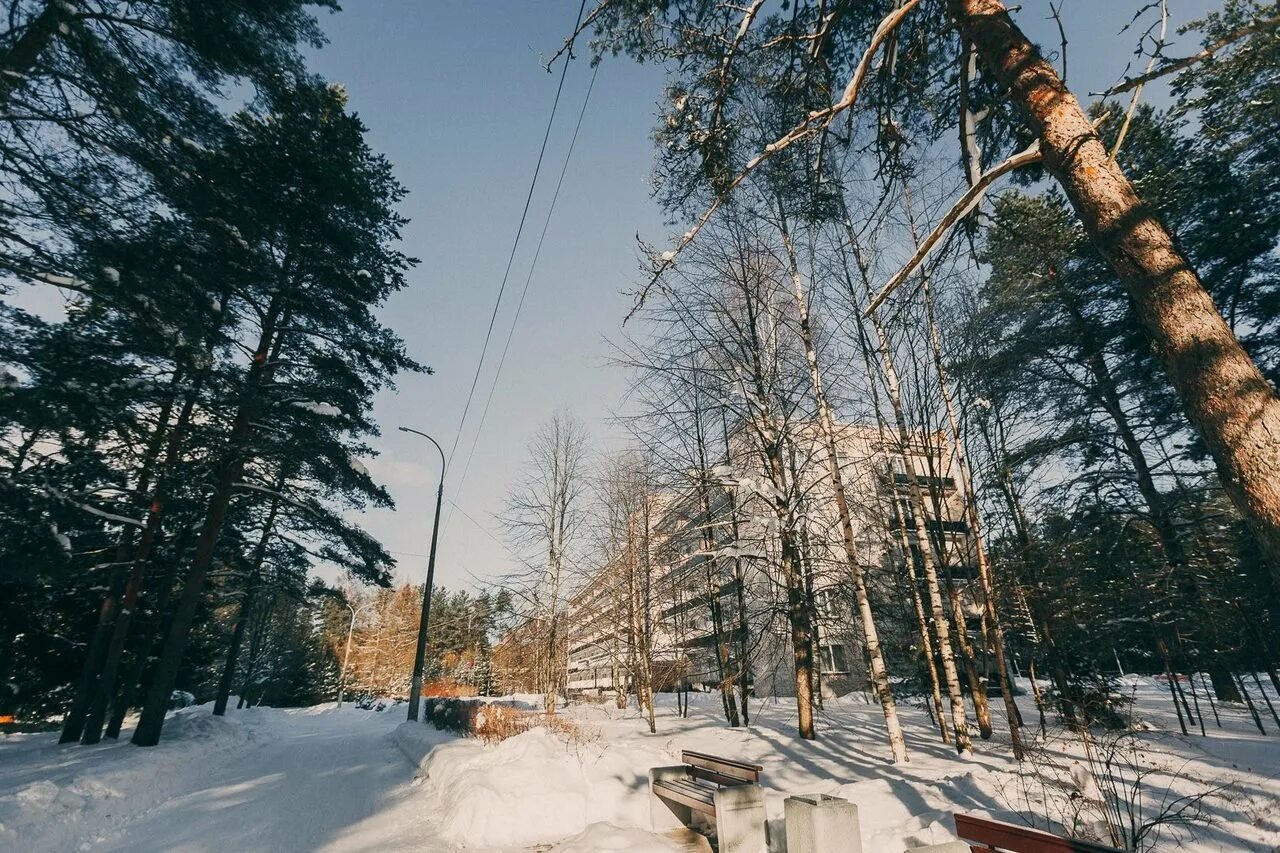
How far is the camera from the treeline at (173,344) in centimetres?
704

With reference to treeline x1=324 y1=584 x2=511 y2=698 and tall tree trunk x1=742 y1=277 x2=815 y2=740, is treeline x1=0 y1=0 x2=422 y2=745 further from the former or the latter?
treeline x1=324 y1=584 x2=511 y2=698

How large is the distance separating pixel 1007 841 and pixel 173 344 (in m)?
11.6

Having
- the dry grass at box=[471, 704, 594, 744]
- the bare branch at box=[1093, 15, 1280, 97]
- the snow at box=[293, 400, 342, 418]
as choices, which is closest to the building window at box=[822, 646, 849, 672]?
the dry grass at box=[471, 704, 594, 744]

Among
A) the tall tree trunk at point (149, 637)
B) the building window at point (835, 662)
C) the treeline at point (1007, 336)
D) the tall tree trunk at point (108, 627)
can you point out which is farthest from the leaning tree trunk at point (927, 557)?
the tall tree trunk at point (149, 637)

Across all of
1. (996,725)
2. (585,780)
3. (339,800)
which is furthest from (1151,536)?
(339,800)

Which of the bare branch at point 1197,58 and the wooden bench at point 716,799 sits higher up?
the bare branch at point 1197,58

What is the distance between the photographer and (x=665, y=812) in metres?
6.10

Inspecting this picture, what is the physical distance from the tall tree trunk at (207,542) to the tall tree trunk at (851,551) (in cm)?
1268

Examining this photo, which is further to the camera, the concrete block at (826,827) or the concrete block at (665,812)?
the concrete block at (665,812)

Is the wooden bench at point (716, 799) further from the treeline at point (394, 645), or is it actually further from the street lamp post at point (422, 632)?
the treeline at point (394, 645)

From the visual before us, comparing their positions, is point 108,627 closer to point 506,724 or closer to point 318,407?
point 318,407

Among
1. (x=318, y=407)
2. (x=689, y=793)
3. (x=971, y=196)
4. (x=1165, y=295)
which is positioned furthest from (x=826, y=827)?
(x=318, y=407)

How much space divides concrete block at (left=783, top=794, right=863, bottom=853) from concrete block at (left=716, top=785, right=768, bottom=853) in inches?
33.0

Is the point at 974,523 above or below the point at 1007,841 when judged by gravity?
above
